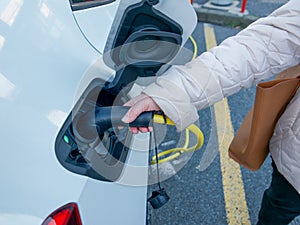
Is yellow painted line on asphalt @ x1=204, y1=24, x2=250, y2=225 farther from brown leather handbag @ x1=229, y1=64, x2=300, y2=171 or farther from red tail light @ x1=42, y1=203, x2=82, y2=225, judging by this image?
red tail light @ x1=42, y1=203, x2=82, y2=225

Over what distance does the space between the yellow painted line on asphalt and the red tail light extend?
58.8 inches

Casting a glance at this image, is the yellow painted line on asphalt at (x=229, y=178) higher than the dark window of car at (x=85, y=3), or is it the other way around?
the dark window of car at (x=85, y=3)

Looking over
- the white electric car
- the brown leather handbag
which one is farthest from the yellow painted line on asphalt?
the white electric car

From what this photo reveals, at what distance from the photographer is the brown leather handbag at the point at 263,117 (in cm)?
115

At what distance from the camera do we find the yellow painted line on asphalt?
2119mm

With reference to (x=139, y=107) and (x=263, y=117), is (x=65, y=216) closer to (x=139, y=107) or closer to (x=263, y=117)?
(x=139, y=107)

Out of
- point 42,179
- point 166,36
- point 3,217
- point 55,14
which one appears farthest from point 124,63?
point 3,217

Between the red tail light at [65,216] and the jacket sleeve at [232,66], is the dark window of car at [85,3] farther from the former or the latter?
the red tail light at [65,216]

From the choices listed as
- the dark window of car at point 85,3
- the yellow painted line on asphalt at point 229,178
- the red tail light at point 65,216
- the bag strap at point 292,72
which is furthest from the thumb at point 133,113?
the yellow painted line on asphalt at point 229,178

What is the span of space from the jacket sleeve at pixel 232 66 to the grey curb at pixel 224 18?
12.6 ft

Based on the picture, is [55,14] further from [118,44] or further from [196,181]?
[196,181]

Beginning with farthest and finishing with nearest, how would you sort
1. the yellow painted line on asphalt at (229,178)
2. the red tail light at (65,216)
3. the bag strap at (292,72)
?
the yellow painted line on asphalt at (229,178)
the bag strap at (292,72)
the red tail light at (65,216)

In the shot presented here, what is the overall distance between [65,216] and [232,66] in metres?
0.70

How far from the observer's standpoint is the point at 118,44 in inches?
48.4
